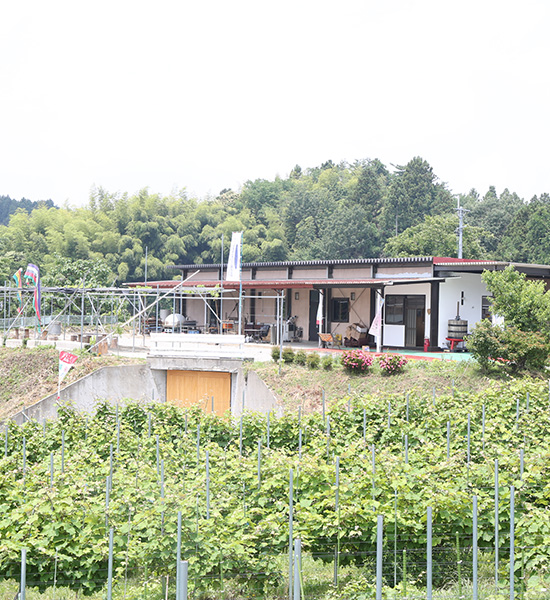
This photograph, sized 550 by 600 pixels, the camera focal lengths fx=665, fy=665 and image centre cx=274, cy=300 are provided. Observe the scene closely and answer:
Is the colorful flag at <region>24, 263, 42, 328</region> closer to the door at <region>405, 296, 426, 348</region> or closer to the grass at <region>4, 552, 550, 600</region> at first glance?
the door at <region>405, 296, 426, 348</region>

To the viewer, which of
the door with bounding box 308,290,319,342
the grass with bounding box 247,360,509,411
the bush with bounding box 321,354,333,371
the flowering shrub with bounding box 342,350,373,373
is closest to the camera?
the grass with bounding box 247,360,509,411

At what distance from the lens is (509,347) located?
15.5m

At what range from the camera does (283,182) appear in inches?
2950

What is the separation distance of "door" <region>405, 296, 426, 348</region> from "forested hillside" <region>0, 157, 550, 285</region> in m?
22.6

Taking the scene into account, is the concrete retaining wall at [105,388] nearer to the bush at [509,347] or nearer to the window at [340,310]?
the window at [340,310]

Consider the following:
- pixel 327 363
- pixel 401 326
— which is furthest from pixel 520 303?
pixel 401 326

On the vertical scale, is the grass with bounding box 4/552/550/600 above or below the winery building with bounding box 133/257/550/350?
below

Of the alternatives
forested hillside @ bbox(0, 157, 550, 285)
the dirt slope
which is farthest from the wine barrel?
forested hillside @ bbox(0, 157, 550, 285)

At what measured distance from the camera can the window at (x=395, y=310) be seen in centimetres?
2269

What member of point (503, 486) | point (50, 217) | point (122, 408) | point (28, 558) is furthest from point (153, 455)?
point (50, 217)

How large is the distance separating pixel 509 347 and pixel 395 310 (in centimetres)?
759

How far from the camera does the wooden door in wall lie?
62.1 ft

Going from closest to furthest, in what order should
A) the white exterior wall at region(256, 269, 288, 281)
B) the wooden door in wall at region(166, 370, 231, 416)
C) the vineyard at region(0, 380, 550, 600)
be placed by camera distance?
1. the vineyard at region(0, 380, 550, 600)
2. the wooden door in wall at region(166, 370, 231, 416)
3. the white exterior wall at region(256, 269, 288, 281)

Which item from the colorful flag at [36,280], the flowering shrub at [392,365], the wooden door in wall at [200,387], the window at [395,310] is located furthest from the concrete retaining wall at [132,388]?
the window at [395,310]
